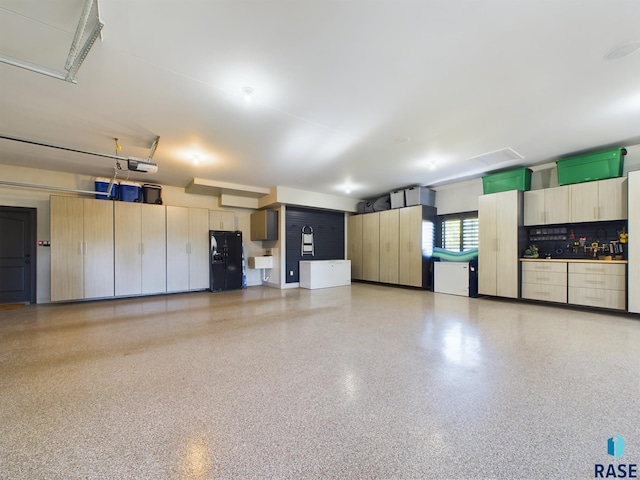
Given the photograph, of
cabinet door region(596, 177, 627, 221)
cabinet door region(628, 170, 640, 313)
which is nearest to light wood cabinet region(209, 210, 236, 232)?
cabinet door region(596, 177, 627, 221)

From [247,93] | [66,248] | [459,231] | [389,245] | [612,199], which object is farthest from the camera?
[389,245]

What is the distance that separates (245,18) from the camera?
196 centimetres

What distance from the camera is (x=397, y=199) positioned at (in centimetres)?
767

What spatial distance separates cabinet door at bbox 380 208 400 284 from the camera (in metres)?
7.63

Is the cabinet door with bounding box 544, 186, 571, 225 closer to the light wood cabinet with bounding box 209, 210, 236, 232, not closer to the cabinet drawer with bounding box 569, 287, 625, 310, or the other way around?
the cabinet drawer with bounding box 569, 287, 625, 310

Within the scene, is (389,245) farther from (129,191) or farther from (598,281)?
(129,191)

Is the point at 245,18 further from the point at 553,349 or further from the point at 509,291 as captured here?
the point at 509,291

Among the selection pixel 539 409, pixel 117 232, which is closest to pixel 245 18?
pixel 539 409

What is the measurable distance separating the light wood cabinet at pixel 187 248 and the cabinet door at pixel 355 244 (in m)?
4.66

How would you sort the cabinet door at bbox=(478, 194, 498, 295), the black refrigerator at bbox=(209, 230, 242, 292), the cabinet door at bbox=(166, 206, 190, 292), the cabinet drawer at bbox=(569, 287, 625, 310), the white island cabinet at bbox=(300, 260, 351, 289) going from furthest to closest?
the white island cabinet at bbox=(300, 260, 351, 289)
the black refrigerator at bbox=(209, 230, 242, 292)
the cabinet door at bbox=(166, 206, 190, 292)
the cabinet door at bbox=(478, 194, 498, 295)
the cabinet drawer at bbox=(569, 287, 625, 310)

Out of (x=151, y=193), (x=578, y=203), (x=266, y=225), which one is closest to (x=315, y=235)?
(x=266, y=225)

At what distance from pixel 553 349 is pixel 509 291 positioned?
2.99 m

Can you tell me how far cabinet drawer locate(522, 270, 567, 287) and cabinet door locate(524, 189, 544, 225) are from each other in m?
1.02

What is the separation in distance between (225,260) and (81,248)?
9.77 ft
